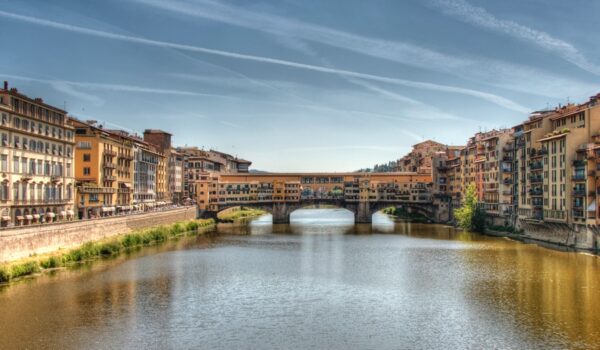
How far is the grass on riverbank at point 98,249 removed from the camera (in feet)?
149

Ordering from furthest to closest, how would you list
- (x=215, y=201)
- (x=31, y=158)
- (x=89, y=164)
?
(x=215, y=201), (x=89, y=164), (x=31, y=158)

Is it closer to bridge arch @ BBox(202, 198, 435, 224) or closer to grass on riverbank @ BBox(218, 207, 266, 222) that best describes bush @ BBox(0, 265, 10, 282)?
bridge arch @ BBox(202, 198, 435, 224)

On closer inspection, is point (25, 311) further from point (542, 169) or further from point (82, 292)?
point (542, 169)

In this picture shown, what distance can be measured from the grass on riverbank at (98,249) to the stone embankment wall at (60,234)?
4.01 ft

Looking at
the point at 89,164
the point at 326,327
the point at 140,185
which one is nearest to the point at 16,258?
the point at 326,327

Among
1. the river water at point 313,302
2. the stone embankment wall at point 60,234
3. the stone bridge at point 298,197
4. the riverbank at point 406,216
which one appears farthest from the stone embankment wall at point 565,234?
the stone embankment wall at point 60,234

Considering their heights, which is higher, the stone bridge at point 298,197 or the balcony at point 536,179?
the balcony at point 536,179

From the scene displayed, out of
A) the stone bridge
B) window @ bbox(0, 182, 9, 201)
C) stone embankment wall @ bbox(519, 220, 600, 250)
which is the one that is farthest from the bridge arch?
window @ bbox(0, 182, 9, 201)

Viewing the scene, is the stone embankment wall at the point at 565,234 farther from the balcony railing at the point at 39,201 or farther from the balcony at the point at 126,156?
the balcony at the point at 126,156

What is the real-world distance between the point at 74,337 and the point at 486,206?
74352 mm

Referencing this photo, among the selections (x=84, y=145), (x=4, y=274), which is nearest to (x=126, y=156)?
(x=84, y=145)

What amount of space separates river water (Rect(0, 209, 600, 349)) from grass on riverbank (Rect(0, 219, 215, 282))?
1808 mm

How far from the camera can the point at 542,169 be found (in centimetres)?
7062

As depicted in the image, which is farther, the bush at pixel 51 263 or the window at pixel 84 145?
the window at pixel 84 145
